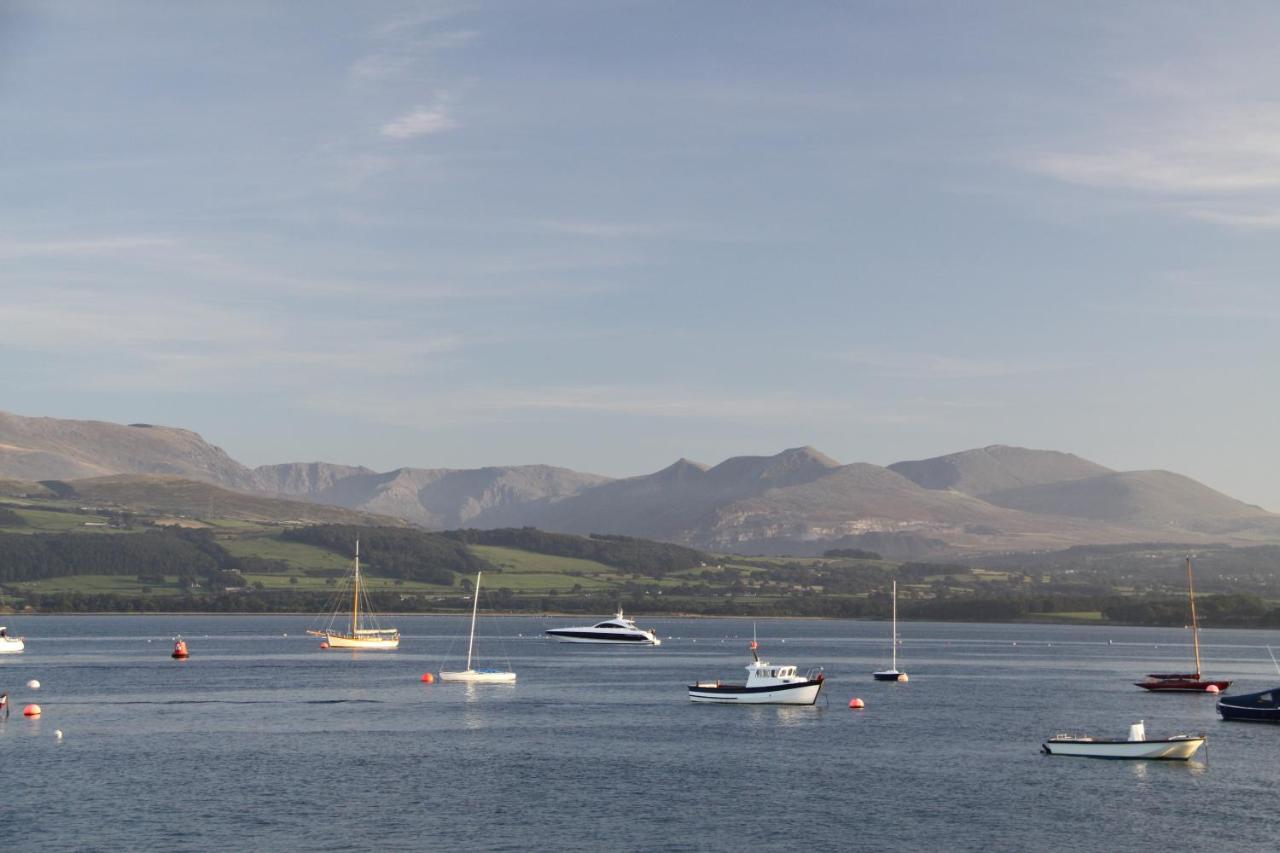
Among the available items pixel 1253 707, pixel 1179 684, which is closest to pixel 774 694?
pixel 1253 707

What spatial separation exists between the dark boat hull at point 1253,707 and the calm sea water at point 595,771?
6.29 feet

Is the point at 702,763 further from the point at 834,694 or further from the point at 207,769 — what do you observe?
the point at 834,694

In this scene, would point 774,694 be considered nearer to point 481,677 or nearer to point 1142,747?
point 481,677

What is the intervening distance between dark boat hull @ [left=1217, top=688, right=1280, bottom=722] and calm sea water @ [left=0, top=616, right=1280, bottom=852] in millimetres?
1917

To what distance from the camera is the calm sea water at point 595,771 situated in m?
64.9

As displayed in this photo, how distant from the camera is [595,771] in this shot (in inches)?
3238

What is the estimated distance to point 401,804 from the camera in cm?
7100

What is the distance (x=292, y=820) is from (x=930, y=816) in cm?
3025

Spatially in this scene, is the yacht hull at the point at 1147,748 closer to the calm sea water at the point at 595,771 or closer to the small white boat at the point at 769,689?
the calm sea water at the point at 595,771

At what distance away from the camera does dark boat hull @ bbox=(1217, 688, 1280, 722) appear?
→ 110 meters

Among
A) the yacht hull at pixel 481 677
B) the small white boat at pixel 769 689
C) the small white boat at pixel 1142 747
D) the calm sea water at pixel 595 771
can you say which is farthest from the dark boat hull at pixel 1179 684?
the yacht hull at pixel 481 677

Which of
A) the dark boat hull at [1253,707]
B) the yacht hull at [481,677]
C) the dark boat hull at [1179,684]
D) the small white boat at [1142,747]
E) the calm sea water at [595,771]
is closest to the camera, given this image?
the calm sea water at [595,771]

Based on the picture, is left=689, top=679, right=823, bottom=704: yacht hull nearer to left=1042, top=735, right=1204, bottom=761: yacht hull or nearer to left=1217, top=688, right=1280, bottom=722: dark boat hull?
left=1217, top=688, right=1280, bottom=722: dark boat hull

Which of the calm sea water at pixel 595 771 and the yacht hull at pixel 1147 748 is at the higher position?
the yacht hull at pixel 1147 748
